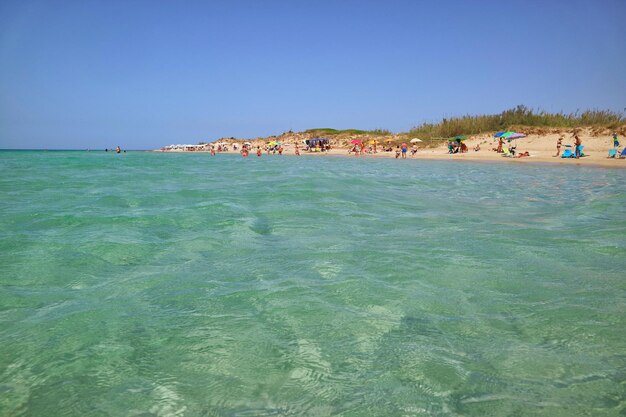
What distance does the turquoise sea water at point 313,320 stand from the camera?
199 cm

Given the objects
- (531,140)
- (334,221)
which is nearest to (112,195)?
(334,221)

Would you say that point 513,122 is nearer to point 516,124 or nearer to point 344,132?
point 516,124

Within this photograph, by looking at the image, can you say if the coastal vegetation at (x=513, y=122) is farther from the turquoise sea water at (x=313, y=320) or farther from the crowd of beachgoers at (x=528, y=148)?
the turquoise sea water at (x=313, y=320)

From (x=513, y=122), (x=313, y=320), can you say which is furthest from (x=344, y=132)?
(x=313, y=320)

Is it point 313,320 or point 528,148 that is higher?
point 528,148

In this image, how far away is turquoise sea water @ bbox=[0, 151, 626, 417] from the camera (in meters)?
1.99

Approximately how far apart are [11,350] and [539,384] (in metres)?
3.29

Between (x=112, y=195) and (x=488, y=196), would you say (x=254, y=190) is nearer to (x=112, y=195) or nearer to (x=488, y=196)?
(x=112, y=195)

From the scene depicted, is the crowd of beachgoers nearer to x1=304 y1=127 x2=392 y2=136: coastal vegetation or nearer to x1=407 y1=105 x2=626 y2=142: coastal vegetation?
x1=407 y1=105 x2=626 y2=142: coastal vegetation

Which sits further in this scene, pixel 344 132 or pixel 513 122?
pixel 344 132

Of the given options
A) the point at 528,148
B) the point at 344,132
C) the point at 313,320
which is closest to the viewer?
the point at 313,320

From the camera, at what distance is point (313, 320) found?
9.45 feet

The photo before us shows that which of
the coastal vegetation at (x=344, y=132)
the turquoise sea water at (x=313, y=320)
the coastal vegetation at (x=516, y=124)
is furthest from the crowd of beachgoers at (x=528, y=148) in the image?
the turquoise sea water at (x=313, y=320)

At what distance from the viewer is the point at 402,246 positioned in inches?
196
